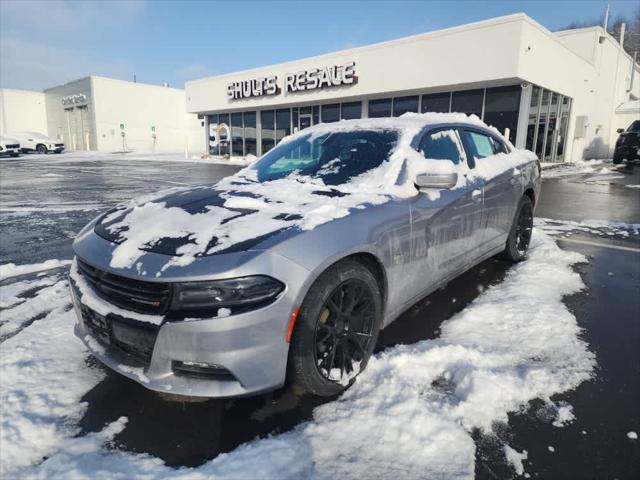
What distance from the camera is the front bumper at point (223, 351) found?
72.4 inches

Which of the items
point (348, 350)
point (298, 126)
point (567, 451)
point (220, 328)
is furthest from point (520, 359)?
point (298, 126)

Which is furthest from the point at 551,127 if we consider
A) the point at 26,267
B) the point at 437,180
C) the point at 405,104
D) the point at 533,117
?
the point at 26,267

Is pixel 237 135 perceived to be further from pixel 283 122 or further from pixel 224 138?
pixel 283 122

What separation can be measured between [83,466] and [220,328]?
2.67ft

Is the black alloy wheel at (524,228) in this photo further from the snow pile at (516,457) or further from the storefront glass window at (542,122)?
the storefront glass window at (542,122)

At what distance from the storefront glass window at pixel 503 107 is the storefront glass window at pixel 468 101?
0.28 meters

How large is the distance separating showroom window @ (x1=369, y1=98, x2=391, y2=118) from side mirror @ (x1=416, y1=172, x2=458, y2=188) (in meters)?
18.0

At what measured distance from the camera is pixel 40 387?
7.66 ft

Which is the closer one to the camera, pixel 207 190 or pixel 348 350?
pixel 348 350

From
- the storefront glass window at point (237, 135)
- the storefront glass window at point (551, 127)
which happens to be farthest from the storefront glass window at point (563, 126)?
the storefront glass window at point (237, 135)

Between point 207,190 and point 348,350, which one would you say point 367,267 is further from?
point 207,190

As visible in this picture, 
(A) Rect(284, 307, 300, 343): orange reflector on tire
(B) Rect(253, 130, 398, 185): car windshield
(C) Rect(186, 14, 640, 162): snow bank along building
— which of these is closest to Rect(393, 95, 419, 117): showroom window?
(C) Rect(186, 14, 640, 162): snow bank along building

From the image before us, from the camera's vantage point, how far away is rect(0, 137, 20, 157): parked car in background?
28.9 metres

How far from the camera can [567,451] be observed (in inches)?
76.3
